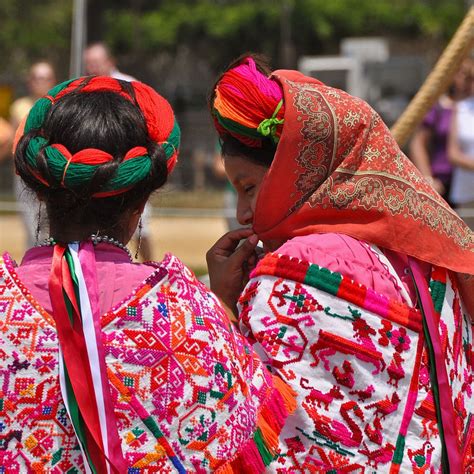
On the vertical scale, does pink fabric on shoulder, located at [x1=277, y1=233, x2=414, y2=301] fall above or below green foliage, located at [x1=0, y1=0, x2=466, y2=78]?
above

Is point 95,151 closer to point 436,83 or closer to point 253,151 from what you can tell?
point 253,151

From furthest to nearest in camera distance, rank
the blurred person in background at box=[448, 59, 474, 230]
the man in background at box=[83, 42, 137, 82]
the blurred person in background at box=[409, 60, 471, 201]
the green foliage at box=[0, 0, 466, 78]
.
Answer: the green foliage at box=[0, 0, 466, 78] → the man in background at box=[83, 42, 137, 82] → the blurred person in background at box=[409, 60, 471, 201] → the blurred person in background at box=[448, 59, 474, 230]

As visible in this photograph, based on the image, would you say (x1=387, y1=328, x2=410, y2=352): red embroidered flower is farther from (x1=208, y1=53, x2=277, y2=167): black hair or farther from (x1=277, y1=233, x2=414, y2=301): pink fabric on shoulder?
(x1=208, y1=53, x2=277, y2=167): black hair

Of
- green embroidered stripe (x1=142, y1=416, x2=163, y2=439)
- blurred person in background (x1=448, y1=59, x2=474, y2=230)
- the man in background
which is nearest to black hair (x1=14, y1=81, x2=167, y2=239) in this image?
green embroidered stripe (x1=142, y1=416, x2=163, y2=439)

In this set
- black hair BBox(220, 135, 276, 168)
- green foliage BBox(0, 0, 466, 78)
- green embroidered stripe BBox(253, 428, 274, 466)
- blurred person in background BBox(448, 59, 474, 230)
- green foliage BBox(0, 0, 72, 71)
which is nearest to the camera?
green embroidered stripe BBox(253, 428, 274, 466)

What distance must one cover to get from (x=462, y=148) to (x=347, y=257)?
449 centimetres

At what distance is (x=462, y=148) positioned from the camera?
266 inches

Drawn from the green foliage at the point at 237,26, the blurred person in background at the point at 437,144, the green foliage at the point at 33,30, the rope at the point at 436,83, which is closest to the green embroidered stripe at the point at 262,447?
the rope at the point at 436,83

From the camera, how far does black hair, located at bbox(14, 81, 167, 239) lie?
2.12 metres

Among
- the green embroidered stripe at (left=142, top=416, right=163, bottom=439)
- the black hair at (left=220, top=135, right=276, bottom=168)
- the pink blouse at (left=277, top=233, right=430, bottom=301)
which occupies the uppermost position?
the black hair at (left=220, top=135, right=276, bottom=168)

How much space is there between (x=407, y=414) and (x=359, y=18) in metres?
27.8

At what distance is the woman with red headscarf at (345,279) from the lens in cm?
243

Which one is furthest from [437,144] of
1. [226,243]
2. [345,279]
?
[345,279]

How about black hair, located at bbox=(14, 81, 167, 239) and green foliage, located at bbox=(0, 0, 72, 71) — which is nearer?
black hair, located at bbox=(14, 81, 167, 239)
